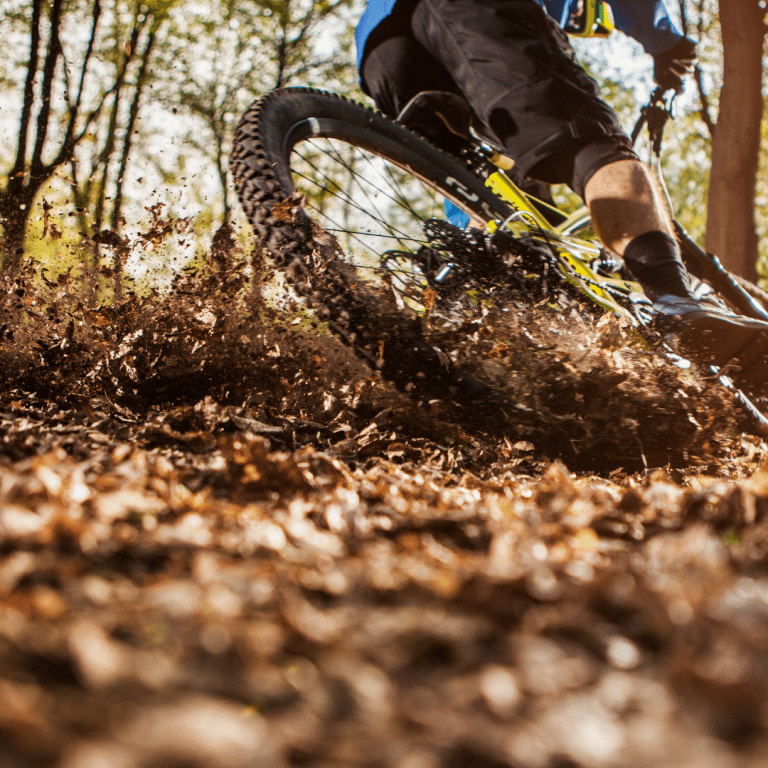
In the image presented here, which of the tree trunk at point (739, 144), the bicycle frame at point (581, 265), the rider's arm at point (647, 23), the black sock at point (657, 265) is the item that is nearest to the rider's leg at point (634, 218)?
the black sock at point (657, 265)

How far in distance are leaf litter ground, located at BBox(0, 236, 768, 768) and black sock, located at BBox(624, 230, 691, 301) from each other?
48.5 inches

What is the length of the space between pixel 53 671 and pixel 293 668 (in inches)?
7.7

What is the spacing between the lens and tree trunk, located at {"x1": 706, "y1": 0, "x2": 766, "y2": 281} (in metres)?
8.42

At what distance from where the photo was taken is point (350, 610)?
0.62 m

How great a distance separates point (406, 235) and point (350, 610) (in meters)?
2.25

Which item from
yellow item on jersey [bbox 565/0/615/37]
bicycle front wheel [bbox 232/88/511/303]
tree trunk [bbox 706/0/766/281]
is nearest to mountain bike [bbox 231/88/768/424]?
bicycle front wheel [bbox 232/88/511/303]

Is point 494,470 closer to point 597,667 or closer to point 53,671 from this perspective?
point 597,667

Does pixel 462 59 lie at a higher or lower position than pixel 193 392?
higher

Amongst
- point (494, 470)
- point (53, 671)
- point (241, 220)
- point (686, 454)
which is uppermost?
point (241, 220)

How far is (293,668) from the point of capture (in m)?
0.54

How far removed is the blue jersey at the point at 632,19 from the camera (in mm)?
3230

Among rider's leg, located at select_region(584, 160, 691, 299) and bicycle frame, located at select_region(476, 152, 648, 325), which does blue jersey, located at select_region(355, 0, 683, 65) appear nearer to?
bicycle frame, located at select_region(476, 152, 648, 325)

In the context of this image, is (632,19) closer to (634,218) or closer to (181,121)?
(634,218)

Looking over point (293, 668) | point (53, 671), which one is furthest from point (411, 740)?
point (53, 671)
